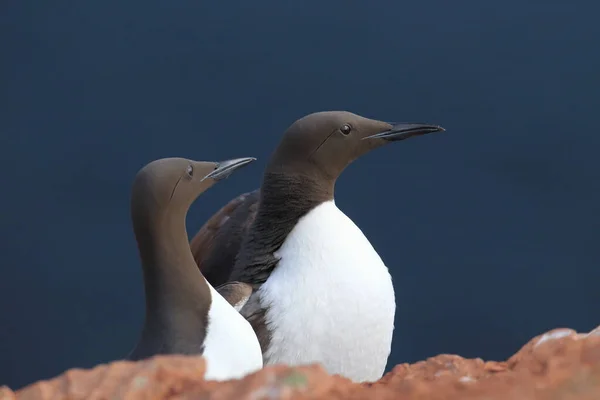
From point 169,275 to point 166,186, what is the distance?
0.31 metres

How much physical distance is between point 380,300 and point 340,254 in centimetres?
28

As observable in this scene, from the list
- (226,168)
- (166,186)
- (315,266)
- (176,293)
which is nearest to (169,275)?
(176,293)

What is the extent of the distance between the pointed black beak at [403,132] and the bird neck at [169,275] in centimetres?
119

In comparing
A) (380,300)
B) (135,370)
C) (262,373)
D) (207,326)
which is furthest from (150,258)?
(262,373)

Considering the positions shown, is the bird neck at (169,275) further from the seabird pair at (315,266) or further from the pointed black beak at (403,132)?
the pointed black beak at (403,132)

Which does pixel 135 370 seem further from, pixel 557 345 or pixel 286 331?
pixel 286 331

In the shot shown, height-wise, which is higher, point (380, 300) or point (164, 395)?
point (164, 395)

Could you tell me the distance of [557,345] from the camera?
5.54 feet

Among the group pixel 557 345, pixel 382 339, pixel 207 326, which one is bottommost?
pixel 382 339

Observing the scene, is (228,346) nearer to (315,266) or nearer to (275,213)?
(315,266)

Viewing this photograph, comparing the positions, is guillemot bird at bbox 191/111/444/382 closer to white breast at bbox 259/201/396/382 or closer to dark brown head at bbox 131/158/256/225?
white breast at bbox 259/201/396/382

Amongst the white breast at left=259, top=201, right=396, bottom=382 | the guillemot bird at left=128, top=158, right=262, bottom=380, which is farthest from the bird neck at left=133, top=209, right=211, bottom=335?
the white breast at left=259, top=201, right=396, bottom=382

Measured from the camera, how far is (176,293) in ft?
10.1

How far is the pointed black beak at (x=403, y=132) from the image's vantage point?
3.97 m
